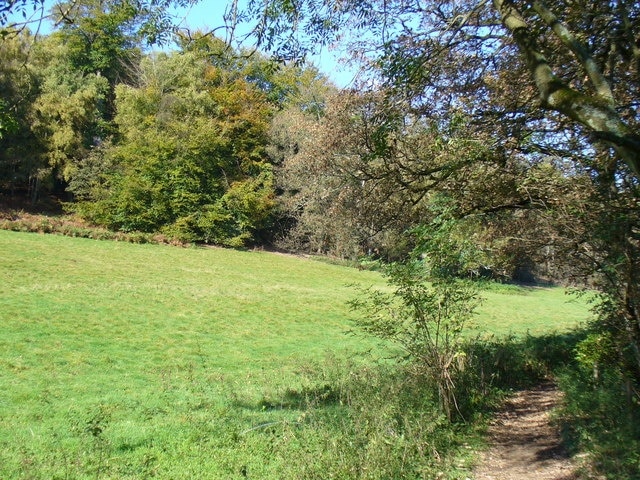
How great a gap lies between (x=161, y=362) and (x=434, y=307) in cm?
656

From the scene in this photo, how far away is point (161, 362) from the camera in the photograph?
10906 millimetres

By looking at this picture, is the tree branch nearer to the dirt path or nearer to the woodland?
the woodland

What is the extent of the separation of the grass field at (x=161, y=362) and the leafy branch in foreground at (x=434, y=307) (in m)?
1.31

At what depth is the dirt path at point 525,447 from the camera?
5094 mm

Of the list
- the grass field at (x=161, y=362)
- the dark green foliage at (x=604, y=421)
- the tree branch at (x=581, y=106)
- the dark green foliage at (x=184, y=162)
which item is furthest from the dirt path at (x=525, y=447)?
the dark green foliage at (x=184, y=162)

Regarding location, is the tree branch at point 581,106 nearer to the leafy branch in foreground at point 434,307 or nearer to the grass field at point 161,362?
the leafy branch in foreground at point 434,307

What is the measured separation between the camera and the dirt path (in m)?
5.09

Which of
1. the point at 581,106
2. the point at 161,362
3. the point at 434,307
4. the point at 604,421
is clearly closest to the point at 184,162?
the point at 161,362

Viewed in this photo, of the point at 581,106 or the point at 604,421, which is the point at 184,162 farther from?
the point at 581,106

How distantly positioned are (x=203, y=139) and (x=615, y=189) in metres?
34.1

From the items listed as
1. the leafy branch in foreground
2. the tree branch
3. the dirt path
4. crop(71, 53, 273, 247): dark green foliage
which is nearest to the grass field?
the leafy branch in foreground

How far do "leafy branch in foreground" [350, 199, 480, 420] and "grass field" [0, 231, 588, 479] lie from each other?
51.4 inches

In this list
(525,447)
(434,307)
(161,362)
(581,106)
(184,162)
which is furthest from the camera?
(184,162)

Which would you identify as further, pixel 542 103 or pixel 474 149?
pixel 474 149
